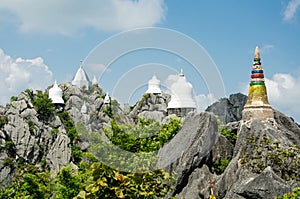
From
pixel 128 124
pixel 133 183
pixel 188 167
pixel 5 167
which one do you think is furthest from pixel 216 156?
pixel 5 167

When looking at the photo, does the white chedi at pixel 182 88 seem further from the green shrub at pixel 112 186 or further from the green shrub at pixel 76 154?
the green shrub at pixel 76 154

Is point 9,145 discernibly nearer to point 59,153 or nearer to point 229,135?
point 59,153

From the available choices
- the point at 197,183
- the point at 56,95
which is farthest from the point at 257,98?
the point at 56,95

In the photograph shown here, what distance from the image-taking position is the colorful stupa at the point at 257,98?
37.9 ft

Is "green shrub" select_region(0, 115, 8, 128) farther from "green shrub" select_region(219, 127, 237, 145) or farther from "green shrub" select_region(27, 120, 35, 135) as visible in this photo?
"green shrub" select_region(219, 127, 237, 145)

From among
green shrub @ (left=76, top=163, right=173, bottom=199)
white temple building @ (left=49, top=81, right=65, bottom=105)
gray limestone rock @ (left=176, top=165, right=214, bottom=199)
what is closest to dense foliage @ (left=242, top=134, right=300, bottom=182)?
gray limestone rock @ (left=176, top=165, right=214, bottom=199)

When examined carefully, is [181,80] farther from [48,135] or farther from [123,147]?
[48,135]

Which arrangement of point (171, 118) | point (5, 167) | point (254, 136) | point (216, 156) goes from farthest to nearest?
point (5, 167)
point (216, 156)
point (254, 136)
point (171, 118)

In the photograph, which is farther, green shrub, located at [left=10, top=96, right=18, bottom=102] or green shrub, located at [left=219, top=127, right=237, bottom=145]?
green shrub, located at [left=10, top=96, right=18, bottom=102]

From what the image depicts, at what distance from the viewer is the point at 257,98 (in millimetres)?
11695

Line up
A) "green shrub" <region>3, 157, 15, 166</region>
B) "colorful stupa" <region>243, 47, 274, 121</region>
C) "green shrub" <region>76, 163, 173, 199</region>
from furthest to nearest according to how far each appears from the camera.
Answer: "green shrub" <region>3, 157, 15, 166</region>
"colorful stupa" <region>243, 47, 274, 121</region>
"green shrub" <region>76, 163, 173, 199</region>

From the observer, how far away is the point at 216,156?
11602 millimetres

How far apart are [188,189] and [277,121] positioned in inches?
124

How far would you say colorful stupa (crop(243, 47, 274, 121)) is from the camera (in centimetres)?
1155
